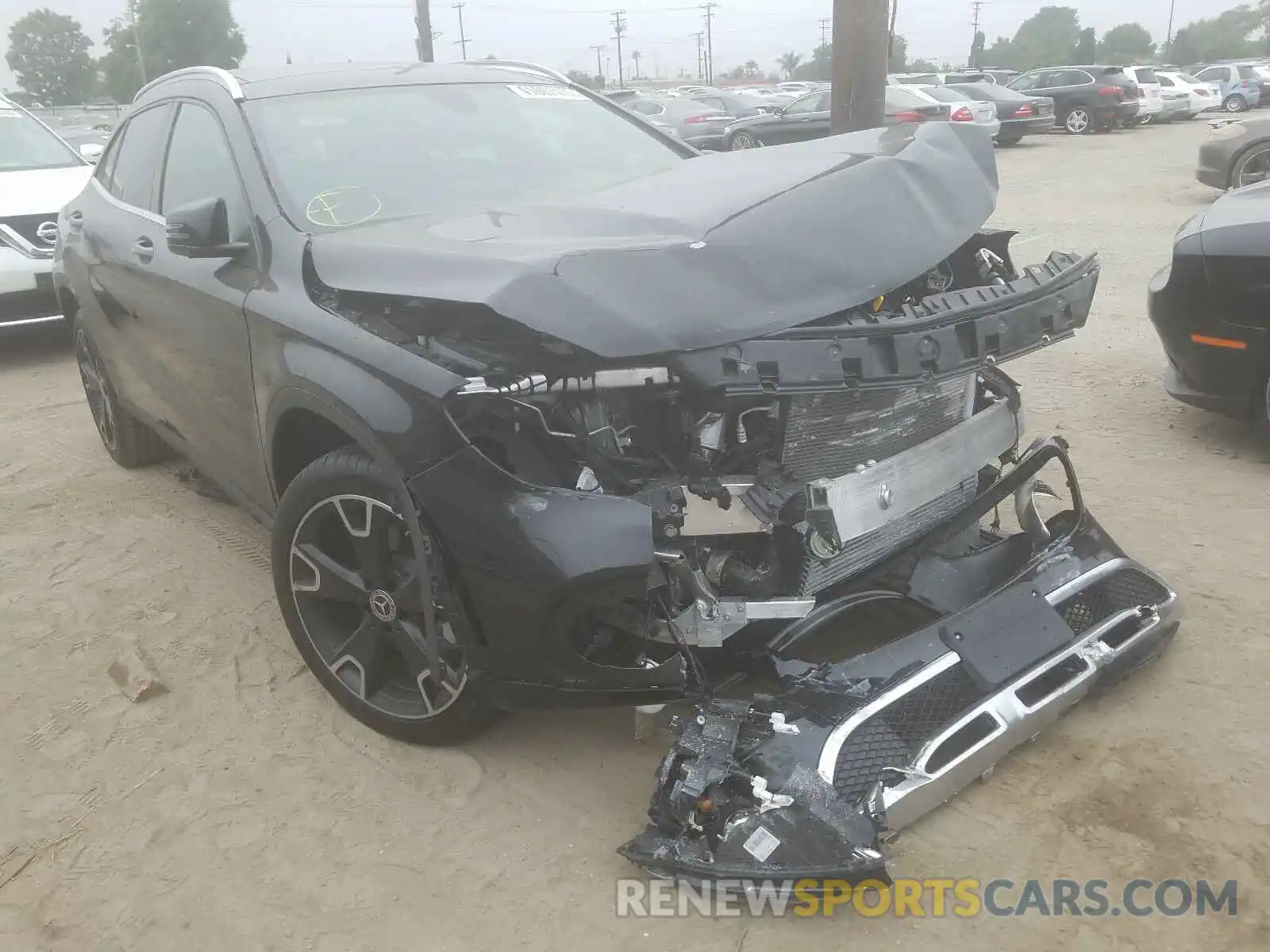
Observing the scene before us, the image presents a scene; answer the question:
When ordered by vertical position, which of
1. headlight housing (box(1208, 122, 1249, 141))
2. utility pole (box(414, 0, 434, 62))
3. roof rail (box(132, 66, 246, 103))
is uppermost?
utility pole (box(414, 0, 434, 62))

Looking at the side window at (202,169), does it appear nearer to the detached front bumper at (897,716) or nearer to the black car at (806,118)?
the detached front bumper at (897,716)

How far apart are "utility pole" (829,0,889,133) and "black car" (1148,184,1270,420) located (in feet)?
10.3

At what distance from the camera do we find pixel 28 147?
8.34 metres

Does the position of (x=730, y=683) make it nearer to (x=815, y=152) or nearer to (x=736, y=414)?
(x=736, y=414)

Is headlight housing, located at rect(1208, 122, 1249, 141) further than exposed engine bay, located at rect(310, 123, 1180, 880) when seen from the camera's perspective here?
Yes

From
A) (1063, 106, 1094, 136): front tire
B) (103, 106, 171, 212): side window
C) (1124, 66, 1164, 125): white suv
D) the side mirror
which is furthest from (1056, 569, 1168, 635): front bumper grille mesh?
(1124, 66, 1164, 125): white suv

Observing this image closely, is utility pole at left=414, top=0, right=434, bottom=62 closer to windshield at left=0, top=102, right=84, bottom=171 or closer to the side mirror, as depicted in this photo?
windshield at left=0, top=102, right=84, bottom=171

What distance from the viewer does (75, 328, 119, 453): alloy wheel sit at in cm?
506

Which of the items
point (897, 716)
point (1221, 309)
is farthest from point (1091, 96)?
point (897, 716)

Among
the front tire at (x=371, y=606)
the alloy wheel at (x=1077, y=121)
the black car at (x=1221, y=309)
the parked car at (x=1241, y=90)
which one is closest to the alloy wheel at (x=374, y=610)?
the front tire at (x=371, y=606)

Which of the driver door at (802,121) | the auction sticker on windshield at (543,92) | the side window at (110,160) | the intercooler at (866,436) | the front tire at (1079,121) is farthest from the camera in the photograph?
the front tire at (1079,121)

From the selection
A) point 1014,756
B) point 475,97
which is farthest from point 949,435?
point 475,97

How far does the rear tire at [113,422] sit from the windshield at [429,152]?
2.15 metres

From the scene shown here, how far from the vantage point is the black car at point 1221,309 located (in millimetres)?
4164
